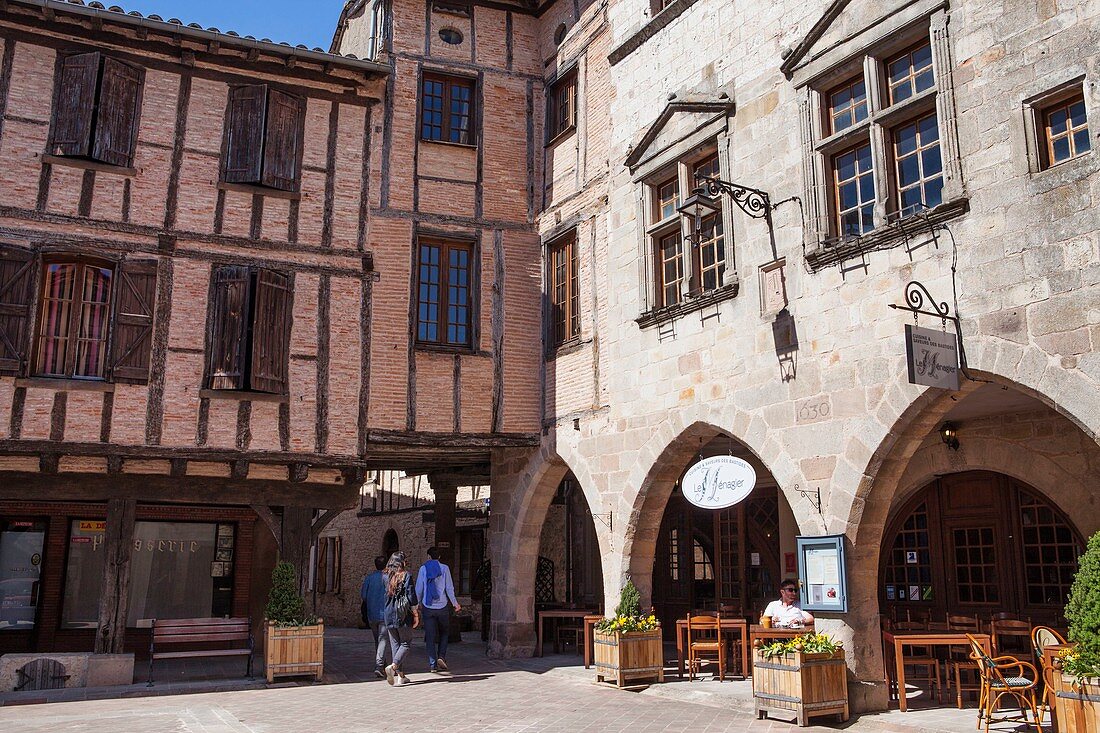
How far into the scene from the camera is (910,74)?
27.4ft

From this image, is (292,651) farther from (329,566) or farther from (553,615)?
(329,566)

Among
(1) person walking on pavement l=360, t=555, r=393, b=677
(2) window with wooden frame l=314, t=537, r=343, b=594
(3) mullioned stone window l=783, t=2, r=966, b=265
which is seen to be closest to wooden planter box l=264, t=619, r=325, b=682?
(1) person walking on pavement l=360, t=555, r=393, b=677

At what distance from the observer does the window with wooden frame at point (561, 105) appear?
13.3 metres

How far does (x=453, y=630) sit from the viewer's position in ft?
50.7

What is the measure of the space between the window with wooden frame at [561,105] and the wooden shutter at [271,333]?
4.48 metres

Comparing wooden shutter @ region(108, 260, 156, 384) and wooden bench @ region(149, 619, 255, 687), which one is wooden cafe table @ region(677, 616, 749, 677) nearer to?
wooden bench @ region(149, 619, 255, 687)

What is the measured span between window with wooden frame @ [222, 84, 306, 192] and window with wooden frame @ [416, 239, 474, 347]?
197 cm

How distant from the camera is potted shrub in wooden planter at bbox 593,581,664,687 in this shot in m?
9.96

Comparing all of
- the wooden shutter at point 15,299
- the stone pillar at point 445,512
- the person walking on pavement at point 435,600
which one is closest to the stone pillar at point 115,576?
the wooden shutter at point 15,299

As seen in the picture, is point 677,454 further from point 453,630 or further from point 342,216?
point 453,630

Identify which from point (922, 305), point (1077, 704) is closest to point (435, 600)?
point (922, 305)

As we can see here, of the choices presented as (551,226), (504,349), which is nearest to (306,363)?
(504,349)

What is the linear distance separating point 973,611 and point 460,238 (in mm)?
7782

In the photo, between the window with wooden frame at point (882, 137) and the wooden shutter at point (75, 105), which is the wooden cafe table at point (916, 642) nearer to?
the window with wooden frame at point (882, 137)
